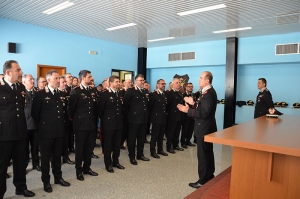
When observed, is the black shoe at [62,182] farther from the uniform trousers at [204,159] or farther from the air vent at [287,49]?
the air vent at [287,49]

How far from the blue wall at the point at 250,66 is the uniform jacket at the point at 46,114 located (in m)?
6.65

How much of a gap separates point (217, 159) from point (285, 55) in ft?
14.9

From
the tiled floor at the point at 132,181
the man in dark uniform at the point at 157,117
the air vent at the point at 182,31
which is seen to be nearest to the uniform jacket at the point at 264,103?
the tiled floor at the point at 132,181

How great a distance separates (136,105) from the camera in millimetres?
4387

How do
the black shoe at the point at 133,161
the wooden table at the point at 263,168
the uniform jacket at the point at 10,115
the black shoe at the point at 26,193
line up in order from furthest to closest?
the black shoe at the point at 133,161 < the black shoe at the point at 26,193 < the uniform jacket at the point at 10,115 < the wooden table at the point at 263,168

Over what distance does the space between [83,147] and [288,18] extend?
5589mm

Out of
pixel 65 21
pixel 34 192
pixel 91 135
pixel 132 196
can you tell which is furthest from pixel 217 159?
pixel 65 21

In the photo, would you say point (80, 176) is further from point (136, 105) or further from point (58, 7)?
point (58, 7)

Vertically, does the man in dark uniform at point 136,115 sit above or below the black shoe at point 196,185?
above

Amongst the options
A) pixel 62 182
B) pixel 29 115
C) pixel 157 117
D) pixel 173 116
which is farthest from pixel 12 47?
pixel 173 116

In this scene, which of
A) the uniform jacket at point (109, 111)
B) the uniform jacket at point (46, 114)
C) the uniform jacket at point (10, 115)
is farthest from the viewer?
the uniform jacket at point (109, 111)

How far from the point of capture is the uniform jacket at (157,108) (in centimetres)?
477

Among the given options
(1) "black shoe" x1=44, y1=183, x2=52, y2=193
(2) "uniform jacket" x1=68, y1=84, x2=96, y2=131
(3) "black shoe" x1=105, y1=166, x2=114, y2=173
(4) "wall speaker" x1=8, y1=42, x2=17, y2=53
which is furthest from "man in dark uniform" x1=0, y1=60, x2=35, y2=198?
(4) "wall speaker" x1=8, y1=42, x2=17, y2=53

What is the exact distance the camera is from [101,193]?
3.04 meters
